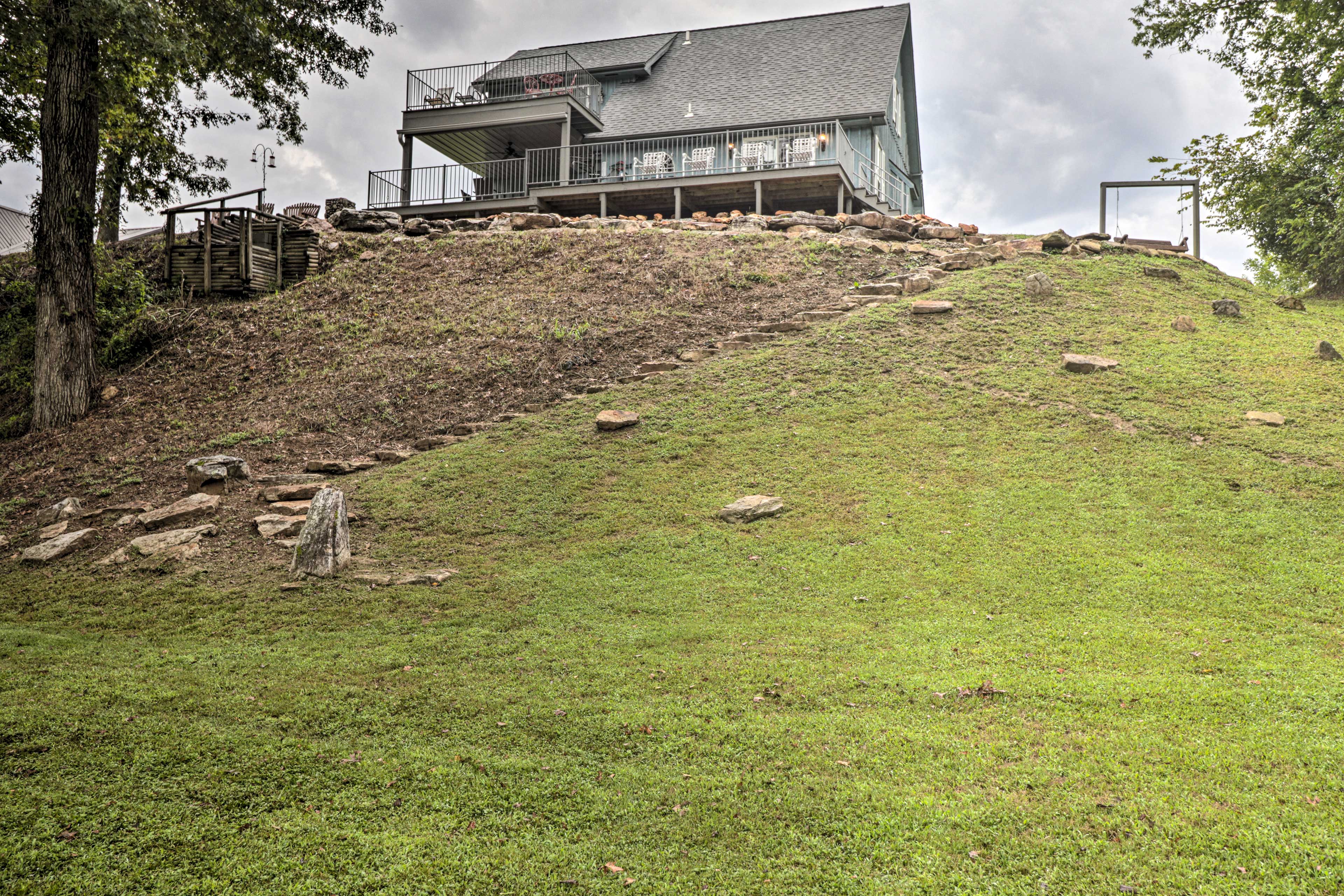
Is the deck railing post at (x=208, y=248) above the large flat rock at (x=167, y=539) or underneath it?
above

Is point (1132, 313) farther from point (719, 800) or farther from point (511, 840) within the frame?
point (511, 840)

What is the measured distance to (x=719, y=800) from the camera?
3918mm

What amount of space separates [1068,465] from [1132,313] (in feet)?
20.2

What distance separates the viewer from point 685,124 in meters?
24.8

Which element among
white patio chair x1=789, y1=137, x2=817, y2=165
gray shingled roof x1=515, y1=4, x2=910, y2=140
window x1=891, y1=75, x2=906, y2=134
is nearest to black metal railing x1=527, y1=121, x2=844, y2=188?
white patio chair x1=789, y1=137, x2=817, y2=165

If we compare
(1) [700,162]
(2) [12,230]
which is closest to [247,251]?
(1) [700,162]

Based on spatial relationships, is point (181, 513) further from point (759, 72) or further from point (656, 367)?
point (759, 72)

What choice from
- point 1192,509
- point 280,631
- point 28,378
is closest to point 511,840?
point 280,631

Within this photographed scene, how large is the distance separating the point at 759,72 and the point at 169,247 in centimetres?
1941

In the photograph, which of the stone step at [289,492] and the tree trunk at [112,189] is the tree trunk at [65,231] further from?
the stone step at [289,492]

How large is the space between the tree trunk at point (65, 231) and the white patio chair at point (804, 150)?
16022 mm

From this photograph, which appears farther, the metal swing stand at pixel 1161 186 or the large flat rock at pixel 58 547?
the metal swing stand at pixel 1161 186

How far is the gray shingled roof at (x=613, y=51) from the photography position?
2798 cm

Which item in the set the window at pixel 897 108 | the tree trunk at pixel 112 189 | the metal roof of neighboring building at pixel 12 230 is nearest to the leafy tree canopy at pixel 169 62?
the tree trunk at pixel 112 189
